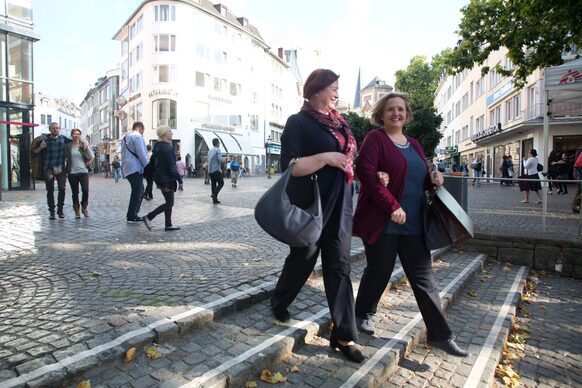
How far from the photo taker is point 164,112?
41.0m

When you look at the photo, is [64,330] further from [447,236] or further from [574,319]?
[574,319]

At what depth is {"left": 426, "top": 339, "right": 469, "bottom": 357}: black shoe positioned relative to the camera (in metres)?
3.35

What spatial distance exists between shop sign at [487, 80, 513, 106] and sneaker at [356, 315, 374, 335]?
3249cm

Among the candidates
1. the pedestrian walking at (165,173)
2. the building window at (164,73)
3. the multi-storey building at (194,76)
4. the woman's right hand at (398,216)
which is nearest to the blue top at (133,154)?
the pedestrian walking at (165,173)

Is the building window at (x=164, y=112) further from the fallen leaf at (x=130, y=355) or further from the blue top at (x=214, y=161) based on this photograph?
the fallen leaf at (x=130, y=355)

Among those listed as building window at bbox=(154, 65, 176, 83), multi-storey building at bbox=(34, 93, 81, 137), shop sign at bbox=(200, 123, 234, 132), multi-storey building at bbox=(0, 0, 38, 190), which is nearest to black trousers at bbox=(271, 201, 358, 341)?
multi-storey building at bbox=(0, 0, 38, 190)

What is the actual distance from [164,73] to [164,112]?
3.80m

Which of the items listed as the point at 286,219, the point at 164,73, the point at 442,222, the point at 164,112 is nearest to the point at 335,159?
the point at 286,219

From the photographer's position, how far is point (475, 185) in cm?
782

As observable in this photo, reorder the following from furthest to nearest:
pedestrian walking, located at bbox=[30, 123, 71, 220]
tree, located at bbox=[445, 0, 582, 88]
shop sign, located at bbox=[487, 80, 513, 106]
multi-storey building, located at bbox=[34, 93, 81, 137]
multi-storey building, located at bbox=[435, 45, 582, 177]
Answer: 1. multi-storey building, located at bbox=[34, 93, 81, 137]
2. shop sign, located at bbox=[487, 80, 513, 106]
3. multi-storey building, located at bbox=[435, 45, 582, 177]
4. tree, located at bbox=[445, 0, 582, 88]
5. pedestrian walking, located at bbox=[30, 123, 71, 220]

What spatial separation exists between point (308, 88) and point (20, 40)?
64.9 ft

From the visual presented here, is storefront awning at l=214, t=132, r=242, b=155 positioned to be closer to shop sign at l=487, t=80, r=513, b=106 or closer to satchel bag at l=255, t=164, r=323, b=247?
shop sign at l=487, t=80, r=513, b=106

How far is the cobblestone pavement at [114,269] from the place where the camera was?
2828mm

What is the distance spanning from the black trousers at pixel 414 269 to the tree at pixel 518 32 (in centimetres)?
850
